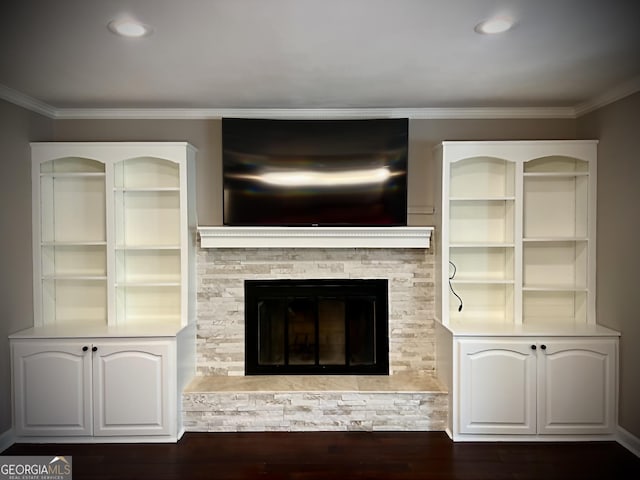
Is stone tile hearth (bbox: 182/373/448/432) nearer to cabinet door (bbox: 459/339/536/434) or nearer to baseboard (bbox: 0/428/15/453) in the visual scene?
cabinet door (bbox: 459/339/536/434)

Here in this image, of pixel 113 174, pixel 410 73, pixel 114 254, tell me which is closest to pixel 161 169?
pixel 113 174

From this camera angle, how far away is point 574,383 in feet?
9.85

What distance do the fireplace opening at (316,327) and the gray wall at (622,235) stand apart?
1.66 m

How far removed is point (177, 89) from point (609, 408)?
12.5 ft

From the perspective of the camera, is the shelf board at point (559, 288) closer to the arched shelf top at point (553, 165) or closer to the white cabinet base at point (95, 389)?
the arched shelf top at point (553, 165)

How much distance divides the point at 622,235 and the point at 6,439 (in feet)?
14.9

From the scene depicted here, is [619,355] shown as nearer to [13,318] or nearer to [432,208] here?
[432,208]

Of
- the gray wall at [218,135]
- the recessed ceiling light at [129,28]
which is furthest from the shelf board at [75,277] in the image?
the recessed ceiling light at [129,28]

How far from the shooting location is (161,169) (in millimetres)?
3523

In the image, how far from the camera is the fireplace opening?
3580 millimetres

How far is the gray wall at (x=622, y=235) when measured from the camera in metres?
2.85

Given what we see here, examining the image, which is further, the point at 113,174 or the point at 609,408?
the point at 113,174

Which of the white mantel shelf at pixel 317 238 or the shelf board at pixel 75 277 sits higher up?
the white mantel shelf at pixel 317 238

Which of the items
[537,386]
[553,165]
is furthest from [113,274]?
[553,165]
